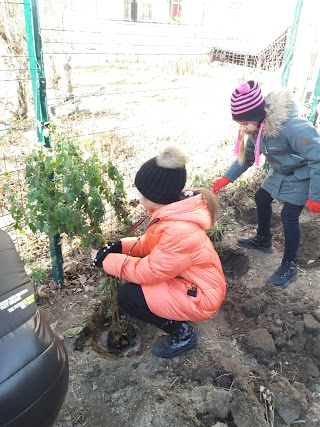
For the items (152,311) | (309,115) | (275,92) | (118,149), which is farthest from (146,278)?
(309,115)

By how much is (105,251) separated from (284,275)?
159cm

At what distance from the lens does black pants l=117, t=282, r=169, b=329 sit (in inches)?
89.2

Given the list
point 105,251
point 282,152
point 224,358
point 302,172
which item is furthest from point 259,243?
point 105,251

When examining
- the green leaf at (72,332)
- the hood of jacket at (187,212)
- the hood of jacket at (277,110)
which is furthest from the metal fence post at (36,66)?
the hood of jacket at (277,110)

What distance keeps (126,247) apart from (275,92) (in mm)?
1529

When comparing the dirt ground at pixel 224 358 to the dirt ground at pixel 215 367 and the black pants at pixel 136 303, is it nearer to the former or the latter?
the dirt ground at pixel 215 367

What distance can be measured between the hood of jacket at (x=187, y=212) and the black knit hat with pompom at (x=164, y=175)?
0.07 meters

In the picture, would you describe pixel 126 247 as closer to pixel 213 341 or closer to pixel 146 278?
pixel 146 278

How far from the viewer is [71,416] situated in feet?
6.64

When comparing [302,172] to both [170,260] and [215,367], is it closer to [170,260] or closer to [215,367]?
[170,260]

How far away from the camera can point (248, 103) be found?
8.63 ft

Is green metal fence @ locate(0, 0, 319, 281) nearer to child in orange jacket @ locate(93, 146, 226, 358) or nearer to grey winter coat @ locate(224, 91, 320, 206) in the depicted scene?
child in orange jacket @ locate(93, 146, 226, 358)

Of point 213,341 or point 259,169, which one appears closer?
point 213,341

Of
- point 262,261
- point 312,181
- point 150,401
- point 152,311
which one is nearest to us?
point 150,401
